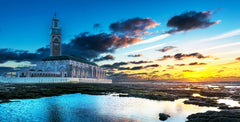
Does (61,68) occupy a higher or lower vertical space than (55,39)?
lower

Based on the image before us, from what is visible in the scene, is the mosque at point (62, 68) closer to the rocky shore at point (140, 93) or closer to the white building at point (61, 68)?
the white building at point (61, 68)

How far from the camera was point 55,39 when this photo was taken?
18875cm

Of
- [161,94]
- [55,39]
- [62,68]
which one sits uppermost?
[55,39]

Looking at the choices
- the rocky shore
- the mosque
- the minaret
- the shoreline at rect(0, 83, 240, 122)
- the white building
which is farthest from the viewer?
the minaret

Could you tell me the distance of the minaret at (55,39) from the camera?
18766cm

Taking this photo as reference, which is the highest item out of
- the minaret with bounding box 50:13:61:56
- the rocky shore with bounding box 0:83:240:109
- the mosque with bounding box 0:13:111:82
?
the minaret with bounding box 50:13:61:56

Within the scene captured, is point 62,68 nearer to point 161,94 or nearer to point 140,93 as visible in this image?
point 140,93

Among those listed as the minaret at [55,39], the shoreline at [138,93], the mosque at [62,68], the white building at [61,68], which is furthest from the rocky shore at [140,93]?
the minaret at [55,39]

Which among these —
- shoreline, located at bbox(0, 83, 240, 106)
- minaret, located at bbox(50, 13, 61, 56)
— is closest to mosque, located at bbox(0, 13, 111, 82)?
minaret, located at bbox(50, 13, 61, 56)

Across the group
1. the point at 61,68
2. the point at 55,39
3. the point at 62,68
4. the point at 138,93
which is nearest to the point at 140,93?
the point at 138,93

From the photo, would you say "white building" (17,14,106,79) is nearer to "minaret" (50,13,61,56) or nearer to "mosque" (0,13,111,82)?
"mosque" (0,13,111,82)

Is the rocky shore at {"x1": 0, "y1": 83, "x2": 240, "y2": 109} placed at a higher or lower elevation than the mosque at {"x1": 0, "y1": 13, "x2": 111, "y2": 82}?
lower

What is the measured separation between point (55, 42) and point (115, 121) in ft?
626

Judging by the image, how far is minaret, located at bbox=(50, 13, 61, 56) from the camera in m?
188
